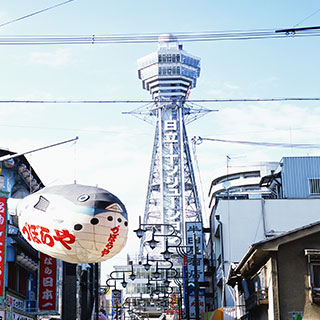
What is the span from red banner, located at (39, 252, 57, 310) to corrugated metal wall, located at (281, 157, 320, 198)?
25347 mm

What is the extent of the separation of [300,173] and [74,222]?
4461 centimetres

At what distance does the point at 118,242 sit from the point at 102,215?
1285 mm

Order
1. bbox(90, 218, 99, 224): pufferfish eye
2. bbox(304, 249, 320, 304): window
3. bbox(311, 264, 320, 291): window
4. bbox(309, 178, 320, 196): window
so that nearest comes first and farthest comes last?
bbox(90, 218, 99, 224): pufferfish eye < bbox(304, 249, 320, 304): window < bbox(311, 264, 320, 291): window < bbox(309, 178, 320, 196): window

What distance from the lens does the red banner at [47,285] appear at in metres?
42.4

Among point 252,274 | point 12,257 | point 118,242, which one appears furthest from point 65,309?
point 118,242

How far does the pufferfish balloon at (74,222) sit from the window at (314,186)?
43.3 meters

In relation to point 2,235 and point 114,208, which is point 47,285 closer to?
point 2,235

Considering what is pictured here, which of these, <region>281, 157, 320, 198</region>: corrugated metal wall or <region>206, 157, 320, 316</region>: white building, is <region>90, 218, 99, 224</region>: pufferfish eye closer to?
<region>206, 157, 320, 316</region>: white building

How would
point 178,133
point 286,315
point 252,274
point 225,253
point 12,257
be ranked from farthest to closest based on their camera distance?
point 178,133
point 225,253
point 12,257
point 252,274
point 286,315

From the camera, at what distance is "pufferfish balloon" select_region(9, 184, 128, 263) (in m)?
16.9

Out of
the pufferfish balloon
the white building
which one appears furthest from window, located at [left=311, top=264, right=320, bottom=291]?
the white building

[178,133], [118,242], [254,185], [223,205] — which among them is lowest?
[118,242]

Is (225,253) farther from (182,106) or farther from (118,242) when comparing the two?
(182,106)

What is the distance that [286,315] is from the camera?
24.8m
